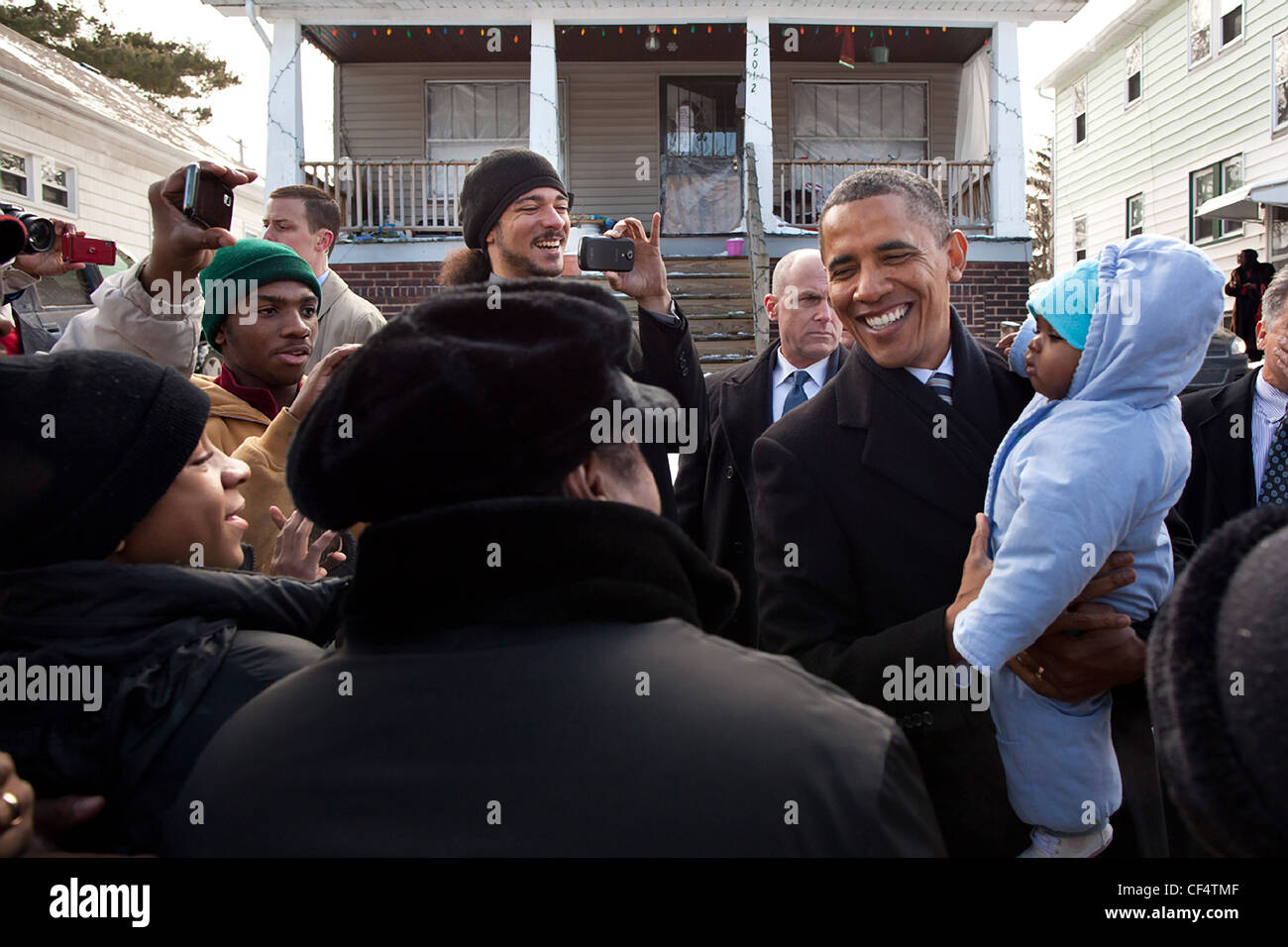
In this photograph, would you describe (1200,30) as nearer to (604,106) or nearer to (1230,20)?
(1230,20)

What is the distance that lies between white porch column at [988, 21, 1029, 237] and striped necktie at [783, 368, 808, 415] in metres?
9.45

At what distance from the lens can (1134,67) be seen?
61.7 feet

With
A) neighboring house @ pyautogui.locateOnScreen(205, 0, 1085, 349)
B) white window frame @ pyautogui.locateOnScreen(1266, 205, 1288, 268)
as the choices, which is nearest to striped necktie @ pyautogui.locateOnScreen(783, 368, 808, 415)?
neighboring house @ pyautogui.locateOnScreen(205, 0, 1085, 349)

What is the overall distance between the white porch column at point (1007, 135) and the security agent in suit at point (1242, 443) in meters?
9.24

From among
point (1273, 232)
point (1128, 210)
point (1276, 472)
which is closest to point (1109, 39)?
point (1128, 210)

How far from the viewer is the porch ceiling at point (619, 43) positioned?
13.0 meters

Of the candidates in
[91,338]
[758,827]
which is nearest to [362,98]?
[91,338]

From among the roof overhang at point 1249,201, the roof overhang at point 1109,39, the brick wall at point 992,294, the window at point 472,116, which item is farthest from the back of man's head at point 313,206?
the roof overhang at point 1109,39

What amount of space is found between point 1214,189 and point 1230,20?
2.63m

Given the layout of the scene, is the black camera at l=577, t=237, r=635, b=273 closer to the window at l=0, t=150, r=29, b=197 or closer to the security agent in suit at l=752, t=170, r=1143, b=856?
the security agent in suit at l=752, t=170, r=1143, b=856

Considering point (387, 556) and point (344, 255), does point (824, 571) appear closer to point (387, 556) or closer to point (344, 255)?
point (387, 556)

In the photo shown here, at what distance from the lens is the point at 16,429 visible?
4.96 ft

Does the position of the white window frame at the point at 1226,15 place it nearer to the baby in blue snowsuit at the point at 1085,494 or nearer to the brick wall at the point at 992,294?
the brick wall at the point at 992,294

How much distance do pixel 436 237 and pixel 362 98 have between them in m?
3.47
